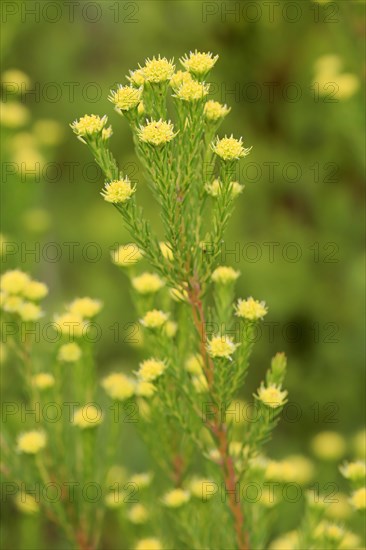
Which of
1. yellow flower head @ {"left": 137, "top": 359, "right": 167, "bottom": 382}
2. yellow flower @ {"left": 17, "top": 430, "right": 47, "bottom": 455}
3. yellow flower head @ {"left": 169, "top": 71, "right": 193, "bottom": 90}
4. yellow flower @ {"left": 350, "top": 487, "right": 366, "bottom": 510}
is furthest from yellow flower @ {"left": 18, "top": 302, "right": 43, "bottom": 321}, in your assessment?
yellow flower @ {"left": 350, "top": 487, "right": 366, "bottom": 510}

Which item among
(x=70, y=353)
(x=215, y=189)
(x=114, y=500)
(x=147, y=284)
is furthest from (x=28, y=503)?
(x=215, y=189)

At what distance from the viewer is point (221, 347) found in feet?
3.95

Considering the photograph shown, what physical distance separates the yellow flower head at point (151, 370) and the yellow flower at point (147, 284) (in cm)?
25

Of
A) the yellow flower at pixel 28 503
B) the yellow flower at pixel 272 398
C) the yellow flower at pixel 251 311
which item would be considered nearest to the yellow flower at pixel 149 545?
the yellow flower at pixel 28 503

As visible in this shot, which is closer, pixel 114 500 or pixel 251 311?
pixel 251 311

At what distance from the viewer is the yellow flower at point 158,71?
1.18 meters

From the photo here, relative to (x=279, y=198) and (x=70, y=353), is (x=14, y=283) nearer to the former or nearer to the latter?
(x=70, y=353)

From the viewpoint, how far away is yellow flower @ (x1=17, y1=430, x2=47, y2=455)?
5.04 feet

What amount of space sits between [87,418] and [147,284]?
0.30 metres

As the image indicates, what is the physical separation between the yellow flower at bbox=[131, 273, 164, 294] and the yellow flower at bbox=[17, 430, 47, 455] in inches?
14.5

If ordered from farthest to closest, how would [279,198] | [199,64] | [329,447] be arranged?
1. [279,198]
2. [329,447]
3. [199,64]

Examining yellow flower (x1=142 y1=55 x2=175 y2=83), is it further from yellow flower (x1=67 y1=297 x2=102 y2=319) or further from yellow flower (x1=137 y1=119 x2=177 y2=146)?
yellow flower (x1=67 y1=297 x2=102 y2=319)

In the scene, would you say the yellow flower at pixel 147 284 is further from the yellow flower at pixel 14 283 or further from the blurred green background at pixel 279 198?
the blurred green background at pixel 279 198

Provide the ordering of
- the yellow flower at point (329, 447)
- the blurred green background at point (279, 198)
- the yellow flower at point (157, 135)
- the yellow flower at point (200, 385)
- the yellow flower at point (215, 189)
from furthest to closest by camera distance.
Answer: the blurred green background at point (279, 198)
the yellow flower at point (329, 447)
the yellow flower at point (200, 385)
the yellow flower at point (215, 189)
the yellow flower at point (157, 135)
